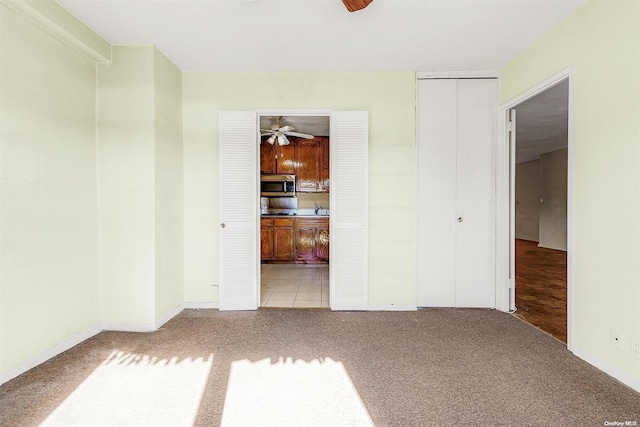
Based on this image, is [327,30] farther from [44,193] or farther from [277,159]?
[277,159]

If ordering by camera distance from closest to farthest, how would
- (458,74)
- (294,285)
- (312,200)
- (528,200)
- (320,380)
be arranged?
(320,380) < (458,74) < (294,285) < (312,200) < (528,200)

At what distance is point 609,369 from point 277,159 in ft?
18.6

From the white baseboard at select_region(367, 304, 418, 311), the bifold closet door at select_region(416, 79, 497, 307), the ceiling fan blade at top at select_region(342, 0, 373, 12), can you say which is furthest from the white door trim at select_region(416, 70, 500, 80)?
the white baseboard at select_region(367, 304, 418, 311)

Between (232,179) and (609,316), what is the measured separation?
138 inches

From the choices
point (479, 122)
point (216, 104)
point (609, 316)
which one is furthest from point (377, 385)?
point (216, 104)

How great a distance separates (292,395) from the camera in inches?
71.2

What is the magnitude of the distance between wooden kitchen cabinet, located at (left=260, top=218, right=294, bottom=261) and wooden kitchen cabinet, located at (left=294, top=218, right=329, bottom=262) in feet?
0.47

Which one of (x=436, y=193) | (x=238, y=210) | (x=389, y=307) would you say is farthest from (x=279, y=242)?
(x=436, y=193)

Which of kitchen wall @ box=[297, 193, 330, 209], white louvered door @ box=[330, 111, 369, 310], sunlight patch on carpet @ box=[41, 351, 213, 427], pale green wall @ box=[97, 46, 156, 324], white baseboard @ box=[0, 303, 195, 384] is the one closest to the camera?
sunlight patch on carpet @ box=[41, 351, 213, 427]

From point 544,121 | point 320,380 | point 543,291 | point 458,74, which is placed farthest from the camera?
point 544,121

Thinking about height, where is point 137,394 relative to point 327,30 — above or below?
below

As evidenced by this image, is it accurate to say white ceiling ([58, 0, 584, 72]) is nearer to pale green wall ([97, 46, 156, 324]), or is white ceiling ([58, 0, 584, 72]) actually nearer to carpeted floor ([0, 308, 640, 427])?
pale green wall ([97, 46, 156, 324])

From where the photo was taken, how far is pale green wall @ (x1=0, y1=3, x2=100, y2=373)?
1938mm

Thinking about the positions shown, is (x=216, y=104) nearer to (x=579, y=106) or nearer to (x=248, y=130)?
(x=248, y=130)
